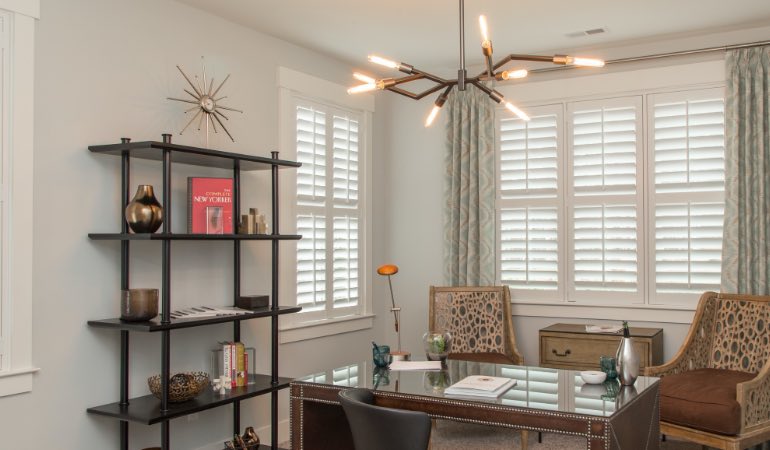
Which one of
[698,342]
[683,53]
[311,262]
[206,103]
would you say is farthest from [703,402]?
[206,103]

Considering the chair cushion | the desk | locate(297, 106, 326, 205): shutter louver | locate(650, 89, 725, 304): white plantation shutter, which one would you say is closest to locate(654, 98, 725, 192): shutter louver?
locate(650, 89, 725, 304): white plantation shutter

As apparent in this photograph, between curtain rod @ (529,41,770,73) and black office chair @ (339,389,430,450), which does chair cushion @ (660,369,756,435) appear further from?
curtain rod @ (529,41,770,73)

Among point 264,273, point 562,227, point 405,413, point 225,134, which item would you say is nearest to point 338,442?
point 405,413

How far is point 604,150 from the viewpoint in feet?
16.0

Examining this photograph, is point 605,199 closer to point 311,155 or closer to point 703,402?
point 703,402

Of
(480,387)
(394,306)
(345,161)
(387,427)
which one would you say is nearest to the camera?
(387,427)

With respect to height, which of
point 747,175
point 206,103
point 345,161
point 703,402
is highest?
point 206,103

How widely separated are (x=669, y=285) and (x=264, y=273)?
2.69 m

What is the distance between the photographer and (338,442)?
3.28m

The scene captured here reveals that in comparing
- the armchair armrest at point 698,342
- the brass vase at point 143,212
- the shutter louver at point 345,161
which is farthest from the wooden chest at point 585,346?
the brass vase at point 143,212

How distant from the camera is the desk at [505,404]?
8.17 feet

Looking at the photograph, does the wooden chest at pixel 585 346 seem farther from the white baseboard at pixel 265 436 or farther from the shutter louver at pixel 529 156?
the white baseboard at pixel 265 436

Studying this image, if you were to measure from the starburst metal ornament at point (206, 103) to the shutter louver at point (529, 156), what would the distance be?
211cm

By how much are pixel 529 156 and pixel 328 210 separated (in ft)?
5.05
